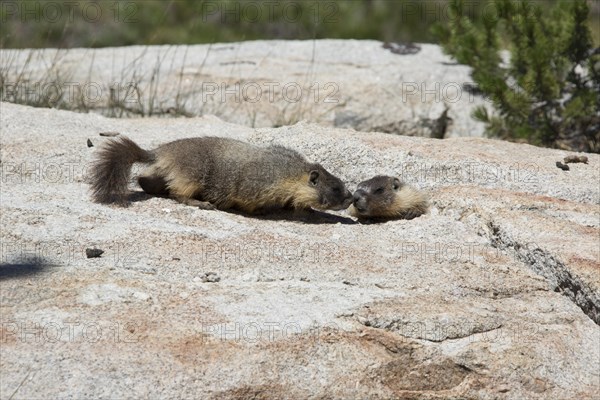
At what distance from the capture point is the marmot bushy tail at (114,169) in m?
7.15

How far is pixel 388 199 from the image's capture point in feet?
25.3

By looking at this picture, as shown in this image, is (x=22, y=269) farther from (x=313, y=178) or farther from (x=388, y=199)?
(x=388, y=199)

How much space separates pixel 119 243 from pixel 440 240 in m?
2.40

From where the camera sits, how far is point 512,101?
10.6 metres

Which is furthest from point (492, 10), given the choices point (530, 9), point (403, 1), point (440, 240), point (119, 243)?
point (403, 1)

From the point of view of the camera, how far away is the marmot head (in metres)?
7.71

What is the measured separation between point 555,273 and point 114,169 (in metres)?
3.42

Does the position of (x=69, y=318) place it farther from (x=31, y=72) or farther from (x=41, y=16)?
(x=41, y=16)

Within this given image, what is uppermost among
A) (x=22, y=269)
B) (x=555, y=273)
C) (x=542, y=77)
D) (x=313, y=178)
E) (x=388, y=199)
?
(x=542, y=77)

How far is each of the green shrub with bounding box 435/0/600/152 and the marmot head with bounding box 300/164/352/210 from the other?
342cm

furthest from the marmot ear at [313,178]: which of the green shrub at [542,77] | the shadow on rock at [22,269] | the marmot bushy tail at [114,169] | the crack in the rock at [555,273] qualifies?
the green shrub at [542,77]

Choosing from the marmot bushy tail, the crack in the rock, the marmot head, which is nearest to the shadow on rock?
the marmot bushy tail

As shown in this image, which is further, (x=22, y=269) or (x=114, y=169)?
(x=114, y=169)

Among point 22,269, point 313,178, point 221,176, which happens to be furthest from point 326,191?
point 22,269
